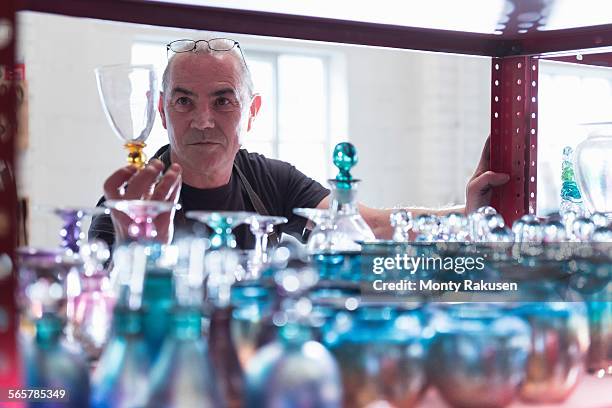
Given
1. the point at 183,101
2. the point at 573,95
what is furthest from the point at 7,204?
the point at 573,95

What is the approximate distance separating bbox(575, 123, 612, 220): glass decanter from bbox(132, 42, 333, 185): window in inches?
173

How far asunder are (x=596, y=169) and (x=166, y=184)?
2.05 feet

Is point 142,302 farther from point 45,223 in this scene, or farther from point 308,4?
point 45,223

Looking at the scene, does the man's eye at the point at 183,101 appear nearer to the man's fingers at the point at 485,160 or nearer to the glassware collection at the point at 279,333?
the man's fingers at the point at 485,160

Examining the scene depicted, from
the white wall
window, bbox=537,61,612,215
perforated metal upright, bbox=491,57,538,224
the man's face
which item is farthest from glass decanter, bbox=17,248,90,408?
window, bbox=537,61,612,215

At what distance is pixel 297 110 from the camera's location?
5.89 m

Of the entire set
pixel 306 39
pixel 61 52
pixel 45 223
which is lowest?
pixel 45 223

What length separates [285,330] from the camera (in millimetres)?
622

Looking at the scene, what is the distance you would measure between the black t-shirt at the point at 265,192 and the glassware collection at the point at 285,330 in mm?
1100

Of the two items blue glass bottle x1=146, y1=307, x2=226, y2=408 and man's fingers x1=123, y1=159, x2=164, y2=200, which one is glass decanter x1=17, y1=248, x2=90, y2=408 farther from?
man's fingers x1=123, y1=159, x2=164, y2=200

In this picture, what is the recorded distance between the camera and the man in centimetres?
180

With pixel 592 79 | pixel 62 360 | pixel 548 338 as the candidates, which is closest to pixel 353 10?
pixel 548 338

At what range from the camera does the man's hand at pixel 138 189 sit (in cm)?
110

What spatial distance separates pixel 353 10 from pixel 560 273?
1.53 feet
